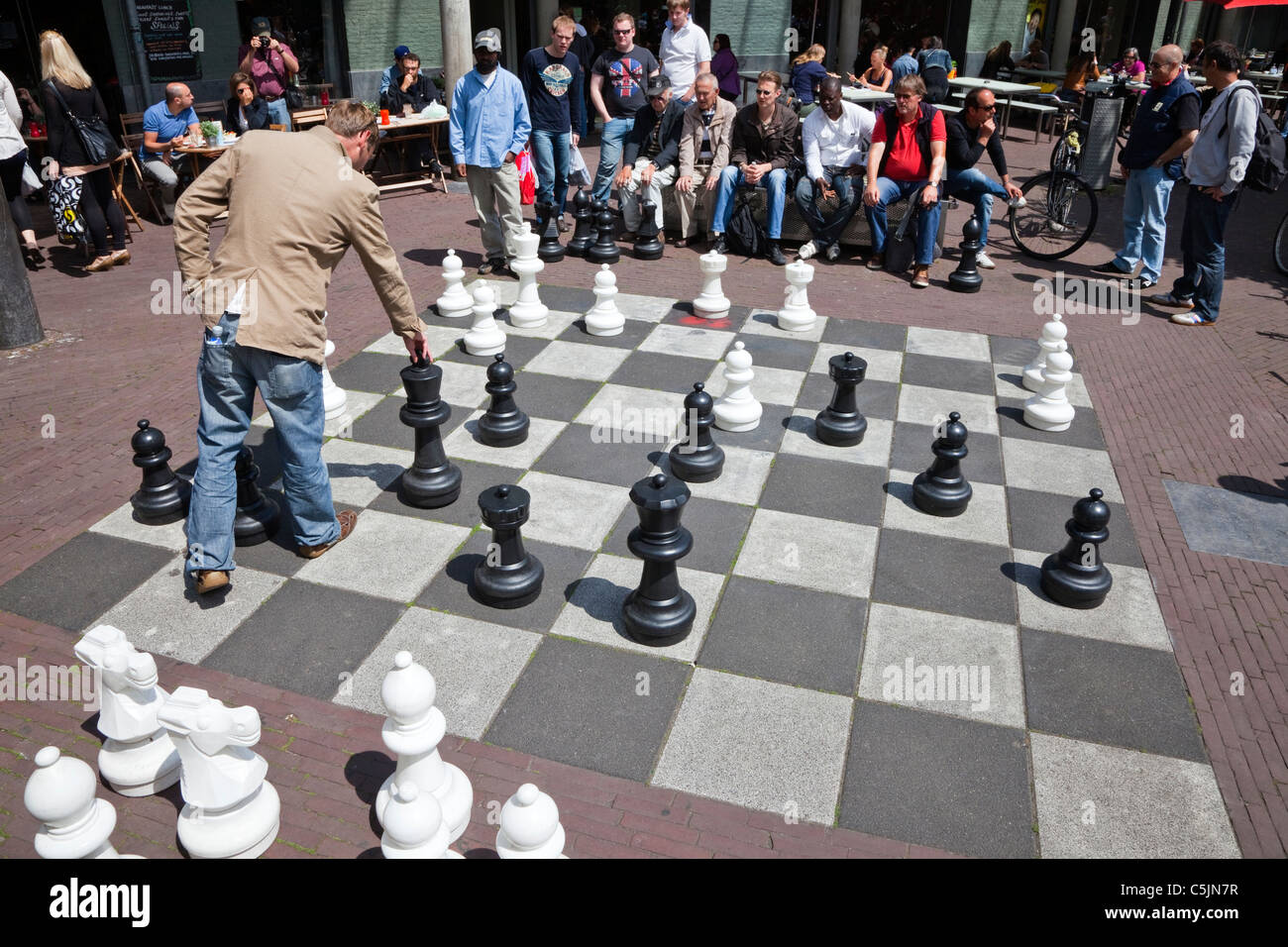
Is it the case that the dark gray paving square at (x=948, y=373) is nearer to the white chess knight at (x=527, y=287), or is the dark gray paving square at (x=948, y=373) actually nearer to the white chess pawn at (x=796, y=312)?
the white chess pawn at (x=796, y=312)

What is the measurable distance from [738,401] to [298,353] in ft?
8.28

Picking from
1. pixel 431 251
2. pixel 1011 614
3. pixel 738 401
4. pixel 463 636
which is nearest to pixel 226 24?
pixel 431 251

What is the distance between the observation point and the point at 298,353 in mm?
3654

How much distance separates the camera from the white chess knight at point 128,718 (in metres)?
2.88

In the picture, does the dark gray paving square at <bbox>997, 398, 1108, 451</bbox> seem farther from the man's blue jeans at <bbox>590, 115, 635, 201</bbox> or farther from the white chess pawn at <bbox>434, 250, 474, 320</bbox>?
the man's blue jeans at <bbox>590, 115, 635, 201</bbox>

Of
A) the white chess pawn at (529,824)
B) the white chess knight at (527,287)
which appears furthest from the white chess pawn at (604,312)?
the white chess pawn at (529,824)

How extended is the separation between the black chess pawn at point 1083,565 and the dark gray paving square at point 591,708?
1687 mm

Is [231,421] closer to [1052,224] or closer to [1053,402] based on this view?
[1053,402]

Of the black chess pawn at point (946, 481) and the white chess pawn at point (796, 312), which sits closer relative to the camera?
the black chess pawn at point (946, 481)

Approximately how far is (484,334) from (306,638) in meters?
3.07

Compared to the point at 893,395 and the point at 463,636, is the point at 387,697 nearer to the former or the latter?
the point at 463,636

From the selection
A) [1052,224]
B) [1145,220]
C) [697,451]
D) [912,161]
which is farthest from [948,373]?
[1052,224]

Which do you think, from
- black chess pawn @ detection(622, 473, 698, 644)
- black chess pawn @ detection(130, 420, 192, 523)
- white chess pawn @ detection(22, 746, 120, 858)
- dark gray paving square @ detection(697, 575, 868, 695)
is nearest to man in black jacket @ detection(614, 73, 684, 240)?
black chess pawn @ detection(130, 420, 192, 523)

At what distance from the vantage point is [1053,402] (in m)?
5.42
